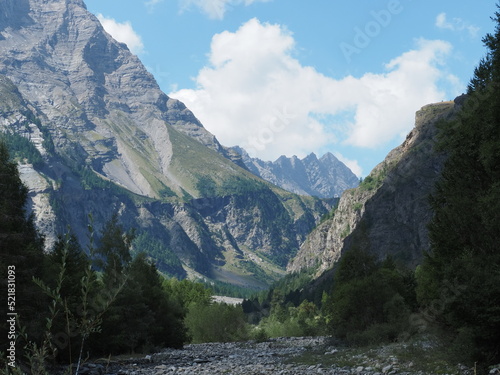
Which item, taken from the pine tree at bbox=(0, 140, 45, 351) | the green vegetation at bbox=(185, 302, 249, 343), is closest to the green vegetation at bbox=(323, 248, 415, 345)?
the pine tree at bbox=(0, 140, 45, 351)

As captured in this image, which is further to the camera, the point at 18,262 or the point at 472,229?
the point at 18,262

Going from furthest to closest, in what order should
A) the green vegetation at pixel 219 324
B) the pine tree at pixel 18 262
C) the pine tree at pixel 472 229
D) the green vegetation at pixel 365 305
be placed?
1. the green vegetation at pixel 219 324
2. the green vegetation at pixel 365 305
3. the pine tree at pixel 18 262
4. the pine tree at pixel 472 229

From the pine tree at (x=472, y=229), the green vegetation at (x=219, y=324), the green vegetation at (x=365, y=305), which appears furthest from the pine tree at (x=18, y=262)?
the green vegetation at (x=219, y=324)

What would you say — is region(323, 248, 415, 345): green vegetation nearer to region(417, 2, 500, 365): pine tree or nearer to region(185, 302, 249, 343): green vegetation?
region(417, 2, 500, 365): pine tree

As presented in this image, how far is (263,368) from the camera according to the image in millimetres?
37906

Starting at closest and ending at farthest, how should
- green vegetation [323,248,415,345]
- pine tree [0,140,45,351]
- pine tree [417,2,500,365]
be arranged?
pine tree [417,2,500,365]
pine tree [0,140,45,351]
green vegetation [323,248,415,345]

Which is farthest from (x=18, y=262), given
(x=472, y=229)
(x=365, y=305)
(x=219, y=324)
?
(x=219, y=324)

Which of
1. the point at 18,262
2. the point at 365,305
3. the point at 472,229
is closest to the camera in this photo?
the point at 472,229

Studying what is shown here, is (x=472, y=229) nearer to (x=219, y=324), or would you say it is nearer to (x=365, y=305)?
(x=365, y=305)

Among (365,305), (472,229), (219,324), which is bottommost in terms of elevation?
(219,324)

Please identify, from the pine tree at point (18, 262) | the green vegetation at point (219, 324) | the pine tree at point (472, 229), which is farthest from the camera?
the green vegetation at point (219, 324)

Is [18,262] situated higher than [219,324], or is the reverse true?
[18,262]

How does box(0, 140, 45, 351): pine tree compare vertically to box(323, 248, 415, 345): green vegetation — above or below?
above

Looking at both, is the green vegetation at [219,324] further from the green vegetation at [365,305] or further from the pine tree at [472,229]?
the pine tree at [472,229]
